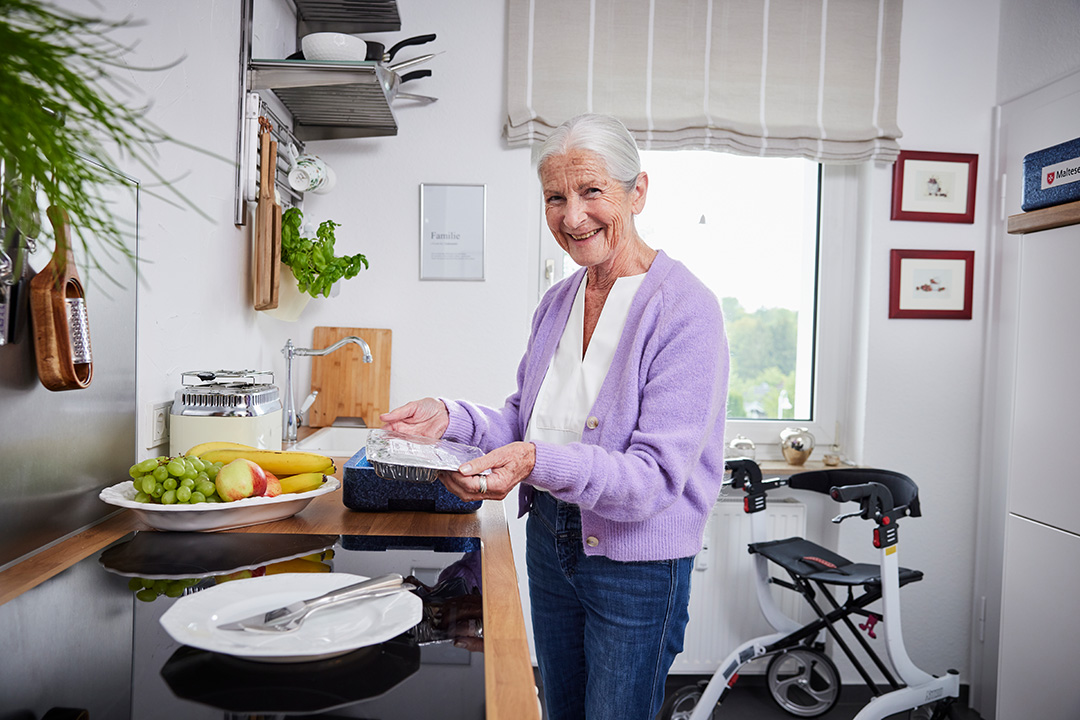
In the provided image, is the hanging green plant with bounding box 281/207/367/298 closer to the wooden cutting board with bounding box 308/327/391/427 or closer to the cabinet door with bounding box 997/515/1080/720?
the wooden cutting board with bounding box 308/327/391/427

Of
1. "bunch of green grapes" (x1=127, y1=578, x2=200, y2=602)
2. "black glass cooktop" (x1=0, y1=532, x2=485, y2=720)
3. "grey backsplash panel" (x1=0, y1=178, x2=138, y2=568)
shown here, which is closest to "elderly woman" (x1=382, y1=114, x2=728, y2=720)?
"black glass cooktop" (x1=0, y1=532, x2=485, y2=720)

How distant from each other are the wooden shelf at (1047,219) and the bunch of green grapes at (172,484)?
1.84m

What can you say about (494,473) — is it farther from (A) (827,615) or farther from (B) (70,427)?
(A) (827,615)

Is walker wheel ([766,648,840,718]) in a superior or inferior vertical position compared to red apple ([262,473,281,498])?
inferior

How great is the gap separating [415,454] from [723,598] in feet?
6.50

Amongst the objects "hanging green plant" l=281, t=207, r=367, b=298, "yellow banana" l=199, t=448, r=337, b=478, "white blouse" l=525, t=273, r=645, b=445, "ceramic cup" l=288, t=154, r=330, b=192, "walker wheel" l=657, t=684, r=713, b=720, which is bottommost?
"walker wheel" l=657, t=684, r=713, b=720

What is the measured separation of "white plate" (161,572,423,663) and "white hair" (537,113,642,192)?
0.76m

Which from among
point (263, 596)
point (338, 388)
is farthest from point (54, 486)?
point (338, 388)

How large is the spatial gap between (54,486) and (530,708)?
0.86 metres

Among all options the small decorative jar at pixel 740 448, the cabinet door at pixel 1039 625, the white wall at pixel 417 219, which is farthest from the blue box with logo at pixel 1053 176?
the white wall at pixel 417 219

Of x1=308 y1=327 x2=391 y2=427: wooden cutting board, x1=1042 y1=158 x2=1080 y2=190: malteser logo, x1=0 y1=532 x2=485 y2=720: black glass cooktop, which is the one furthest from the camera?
x1=308 y1=327 x2=391 y2=427: wooden cutting board

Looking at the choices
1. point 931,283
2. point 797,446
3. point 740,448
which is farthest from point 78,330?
point 931,283

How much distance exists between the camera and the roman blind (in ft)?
8.82

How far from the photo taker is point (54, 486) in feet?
3.77
